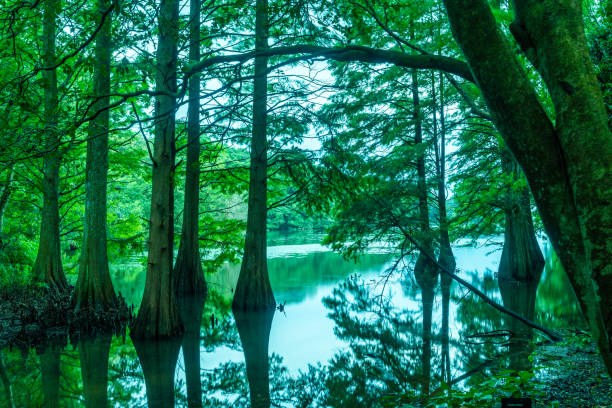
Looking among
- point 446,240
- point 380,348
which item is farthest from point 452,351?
point 446,240

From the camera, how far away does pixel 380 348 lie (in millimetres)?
7695

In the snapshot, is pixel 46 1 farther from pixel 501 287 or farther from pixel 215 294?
pixel 501 287

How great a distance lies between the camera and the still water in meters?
5.52

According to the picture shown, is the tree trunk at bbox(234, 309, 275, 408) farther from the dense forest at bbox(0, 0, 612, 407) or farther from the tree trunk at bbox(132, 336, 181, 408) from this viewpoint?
the tree trunk at bbox(132, 336, 181, 408)

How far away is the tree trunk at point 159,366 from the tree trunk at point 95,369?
1.63ft

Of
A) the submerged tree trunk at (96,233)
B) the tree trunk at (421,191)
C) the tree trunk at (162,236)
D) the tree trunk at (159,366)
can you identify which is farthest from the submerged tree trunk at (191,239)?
the tree trunk at (421,191)

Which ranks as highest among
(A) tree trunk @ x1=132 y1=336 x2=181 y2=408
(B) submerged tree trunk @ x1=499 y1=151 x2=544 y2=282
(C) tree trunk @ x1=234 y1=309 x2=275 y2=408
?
(B) submerged tree trunk @ x1=499 y1=151 x2=544 y2=282

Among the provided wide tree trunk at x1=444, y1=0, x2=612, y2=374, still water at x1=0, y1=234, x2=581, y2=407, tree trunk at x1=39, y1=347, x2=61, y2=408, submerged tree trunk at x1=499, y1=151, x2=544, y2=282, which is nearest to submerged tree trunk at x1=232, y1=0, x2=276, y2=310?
still water at x1=0, y1=234, x2=581, y2=407

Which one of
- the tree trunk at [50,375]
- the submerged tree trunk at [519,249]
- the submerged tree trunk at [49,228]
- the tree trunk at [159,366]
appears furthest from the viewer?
the submerged tree trunk at [519,249]

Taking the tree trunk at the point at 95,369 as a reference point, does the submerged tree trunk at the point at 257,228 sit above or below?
above

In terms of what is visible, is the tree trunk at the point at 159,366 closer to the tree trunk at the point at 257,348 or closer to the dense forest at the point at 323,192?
the dense forest at the point at 323,192

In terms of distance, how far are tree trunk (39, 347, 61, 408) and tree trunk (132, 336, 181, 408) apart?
1057 millimetres

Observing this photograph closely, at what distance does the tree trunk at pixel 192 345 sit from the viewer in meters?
5.66

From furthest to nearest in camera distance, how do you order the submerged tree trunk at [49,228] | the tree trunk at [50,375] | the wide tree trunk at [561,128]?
the submerged tree trunk at [49,228] < the tree trunk at [50,375] < the wide tree trunk at [561,128]
